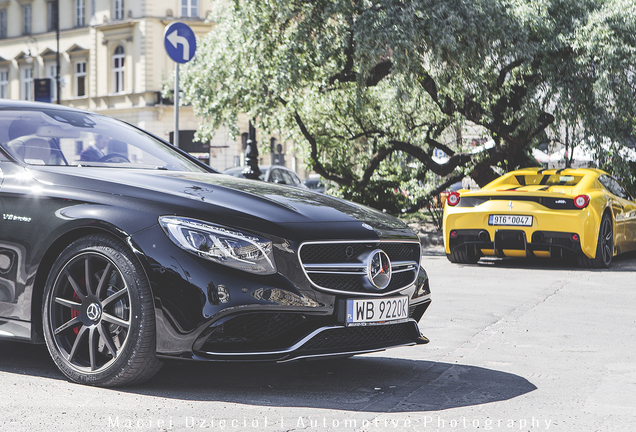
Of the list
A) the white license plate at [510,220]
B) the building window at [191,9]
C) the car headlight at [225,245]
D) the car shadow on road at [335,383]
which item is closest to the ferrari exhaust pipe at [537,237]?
the white license plate at [510,220]

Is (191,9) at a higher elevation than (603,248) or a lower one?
higher

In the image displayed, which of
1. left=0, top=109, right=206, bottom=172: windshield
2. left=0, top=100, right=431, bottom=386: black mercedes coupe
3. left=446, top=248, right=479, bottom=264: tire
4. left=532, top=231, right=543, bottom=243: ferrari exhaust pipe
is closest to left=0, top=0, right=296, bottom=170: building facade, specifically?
left=446, top=248, right=479, bottom=264: tire

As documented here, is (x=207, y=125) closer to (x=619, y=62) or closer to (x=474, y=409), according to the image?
(x=619, y=62)

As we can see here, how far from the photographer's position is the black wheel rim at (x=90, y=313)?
391cm

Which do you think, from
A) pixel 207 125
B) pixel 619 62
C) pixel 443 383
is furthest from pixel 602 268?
pixel 207 125

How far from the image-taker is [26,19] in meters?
51.1

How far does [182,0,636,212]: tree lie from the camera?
12766 millimetres

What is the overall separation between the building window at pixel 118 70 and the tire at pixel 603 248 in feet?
129

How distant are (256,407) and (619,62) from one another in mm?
10299

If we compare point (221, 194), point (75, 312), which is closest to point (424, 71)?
point (221, 194)

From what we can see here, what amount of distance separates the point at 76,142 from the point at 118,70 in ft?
142

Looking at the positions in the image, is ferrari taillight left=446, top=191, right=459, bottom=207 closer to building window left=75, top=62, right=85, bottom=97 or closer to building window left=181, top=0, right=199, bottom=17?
building window left=181, top=0, right=199, bottom=17

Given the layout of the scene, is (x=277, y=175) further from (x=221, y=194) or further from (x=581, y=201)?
(x=221, y=194)

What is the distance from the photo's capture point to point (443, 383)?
4.25 meters
